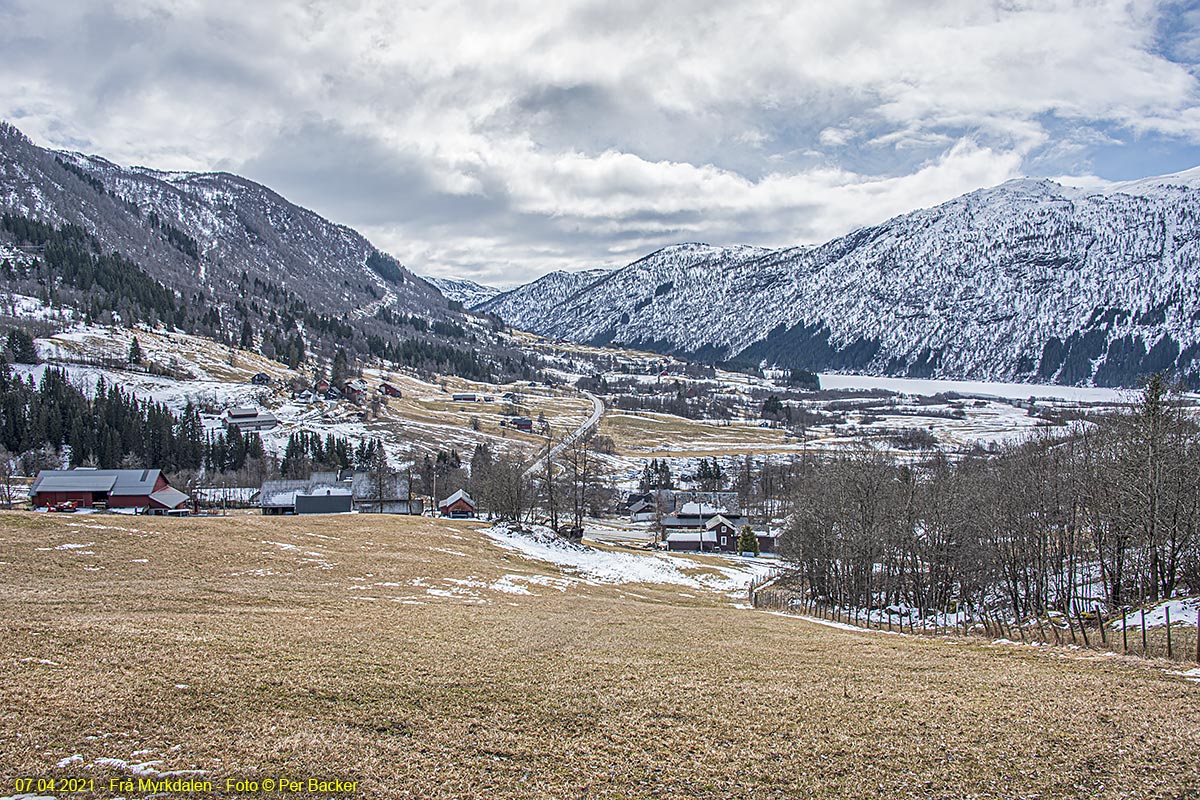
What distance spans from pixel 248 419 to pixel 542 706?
187 meters

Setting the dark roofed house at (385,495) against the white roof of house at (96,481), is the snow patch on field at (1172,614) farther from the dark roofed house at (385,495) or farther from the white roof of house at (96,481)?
the white roof of house at (96,481)

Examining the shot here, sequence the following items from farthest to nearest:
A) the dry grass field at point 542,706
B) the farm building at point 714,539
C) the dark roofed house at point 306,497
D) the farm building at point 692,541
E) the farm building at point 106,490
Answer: the farm building at point 714,539, the farm building at point 692,541, the dark roofed house at point 306,497, the farm building at point 106,490, the dry grass field at point 542,706

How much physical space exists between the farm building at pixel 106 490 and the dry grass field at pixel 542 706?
66.0 meters

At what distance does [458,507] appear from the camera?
105875mm

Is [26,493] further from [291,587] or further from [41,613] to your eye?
[41,613]

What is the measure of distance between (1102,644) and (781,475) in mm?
132709

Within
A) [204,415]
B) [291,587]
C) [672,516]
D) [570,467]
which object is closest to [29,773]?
[291,587]

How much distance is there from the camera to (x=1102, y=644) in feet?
101

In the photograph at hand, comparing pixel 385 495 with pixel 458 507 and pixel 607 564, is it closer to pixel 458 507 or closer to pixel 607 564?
pixel 458 507

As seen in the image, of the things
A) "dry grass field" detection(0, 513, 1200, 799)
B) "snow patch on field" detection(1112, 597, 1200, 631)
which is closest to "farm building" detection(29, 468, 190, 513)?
"dry grass field" detection(0, 513, 1200, 799)

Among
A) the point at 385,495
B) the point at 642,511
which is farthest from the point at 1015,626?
the point at 642,511

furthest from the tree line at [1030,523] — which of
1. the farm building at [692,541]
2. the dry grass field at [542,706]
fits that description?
the farm building at [692,541]

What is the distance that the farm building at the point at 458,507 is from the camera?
105250 mm

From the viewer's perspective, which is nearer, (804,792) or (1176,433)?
(804,792)
